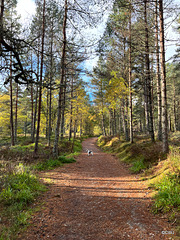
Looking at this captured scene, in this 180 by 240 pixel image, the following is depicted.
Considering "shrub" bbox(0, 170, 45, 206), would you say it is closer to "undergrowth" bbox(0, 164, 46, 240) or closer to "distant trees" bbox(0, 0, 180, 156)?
"undergrowth" bbox(0, 164, 46, 240)

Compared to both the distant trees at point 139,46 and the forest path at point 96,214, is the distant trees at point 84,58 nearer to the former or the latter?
the distant trees at point 139,46

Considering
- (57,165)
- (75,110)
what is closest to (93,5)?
(57,165)

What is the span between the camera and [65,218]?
3537mm

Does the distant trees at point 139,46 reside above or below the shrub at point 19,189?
above

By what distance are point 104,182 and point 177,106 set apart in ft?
104

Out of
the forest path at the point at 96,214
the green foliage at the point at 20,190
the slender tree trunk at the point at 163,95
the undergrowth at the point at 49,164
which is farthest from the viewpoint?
the undergrowth at the point at 49,164

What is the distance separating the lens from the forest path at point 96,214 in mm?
2908

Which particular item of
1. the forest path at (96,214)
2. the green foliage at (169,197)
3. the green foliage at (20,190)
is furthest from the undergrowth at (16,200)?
the green foliage at (169,197)

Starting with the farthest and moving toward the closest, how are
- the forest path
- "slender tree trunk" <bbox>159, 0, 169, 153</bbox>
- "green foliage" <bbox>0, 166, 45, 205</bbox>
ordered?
"slender tree trunk" <bbox>159, 0, 169, 153</bbox>
"green foliage" <bbox>0, 166, 45, 205</bbox>
the forest path

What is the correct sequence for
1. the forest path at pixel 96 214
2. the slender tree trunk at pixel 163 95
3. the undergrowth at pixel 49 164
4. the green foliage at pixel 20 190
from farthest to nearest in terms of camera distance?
the undergrowth at pixel 49 164
the slender tree trunk at pixel 163 95
the green foliage at pixel 20 190
the forest path at pixel 96 214

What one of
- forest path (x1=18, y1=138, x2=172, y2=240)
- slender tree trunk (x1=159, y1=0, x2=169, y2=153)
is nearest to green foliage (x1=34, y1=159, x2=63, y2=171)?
forest path (x1=18, y1=138, x2=172, y2=240)

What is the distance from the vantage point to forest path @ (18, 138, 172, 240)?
291 cm

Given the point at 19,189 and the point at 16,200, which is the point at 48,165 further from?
the point at 16,200

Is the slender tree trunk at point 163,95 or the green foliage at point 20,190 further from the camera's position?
the slender tree trunk at point 163,95
